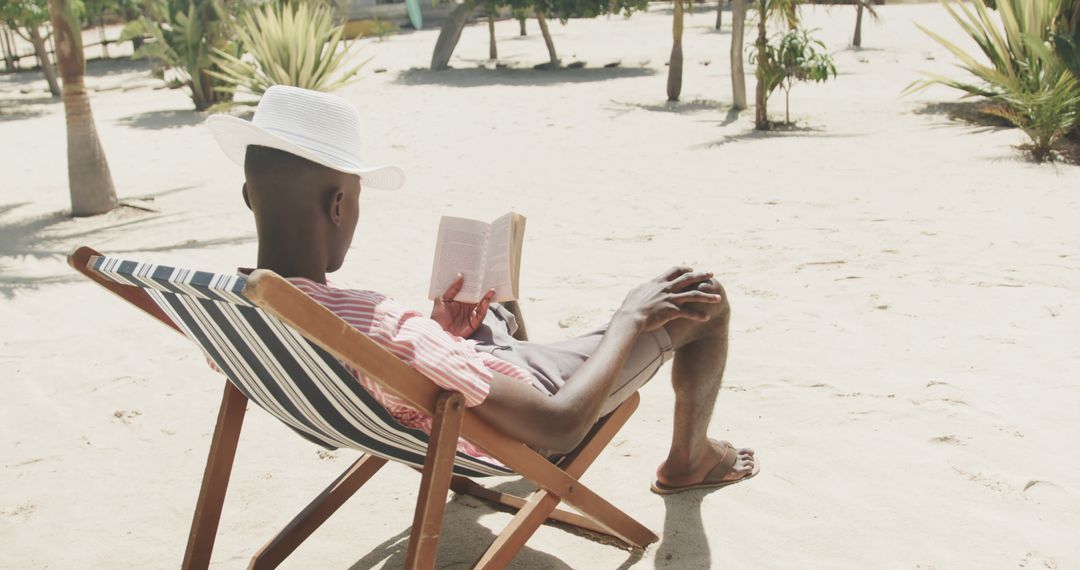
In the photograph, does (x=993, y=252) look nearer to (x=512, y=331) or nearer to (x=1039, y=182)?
(x=1039, y=182)

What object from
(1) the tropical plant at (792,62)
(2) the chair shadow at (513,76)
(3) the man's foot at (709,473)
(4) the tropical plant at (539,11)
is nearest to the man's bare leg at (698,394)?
(3) the man's foot at (709,473)

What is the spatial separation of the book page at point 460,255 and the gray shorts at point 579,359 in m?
0.20

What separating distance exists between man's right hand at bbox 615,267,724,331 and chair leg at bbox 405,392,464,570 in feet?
1.92

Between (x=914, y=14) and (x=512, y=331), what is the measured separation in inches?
1124

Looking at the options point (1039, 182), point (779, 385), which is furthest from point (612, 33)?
point (779, 385)

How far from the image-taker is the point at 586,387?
222 cm

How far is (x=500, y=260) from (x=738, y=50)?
10829 mm

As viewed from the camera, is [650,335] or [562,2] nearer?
[650,335]

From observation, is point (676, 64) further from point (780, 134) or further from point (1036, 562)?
point (1036, 562)

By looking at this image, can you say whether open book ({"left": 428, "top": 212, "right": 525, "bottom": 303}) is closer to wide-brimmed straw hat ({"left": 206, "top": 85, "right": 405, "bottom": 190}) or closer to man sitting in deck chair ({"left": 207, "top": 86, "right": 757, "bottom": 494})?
man sitting in deck chair ({"left": 207, "top": 86, "right": 757, "bottom": 494})

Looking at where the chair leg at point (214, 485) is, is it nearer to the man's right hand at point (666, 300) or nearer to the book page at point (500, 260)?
the book page at point (500, 260)

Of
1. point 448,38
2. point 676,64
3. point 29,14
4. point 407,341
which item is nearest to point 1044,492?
point 407,341

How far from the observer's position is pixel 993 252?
543 cm

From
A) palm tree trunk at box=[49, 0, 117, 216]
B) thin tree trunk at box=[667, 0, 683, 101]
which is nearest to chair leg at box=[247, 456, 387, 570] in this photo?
palm tree trunk at box=[49, 0, 117, 216]
